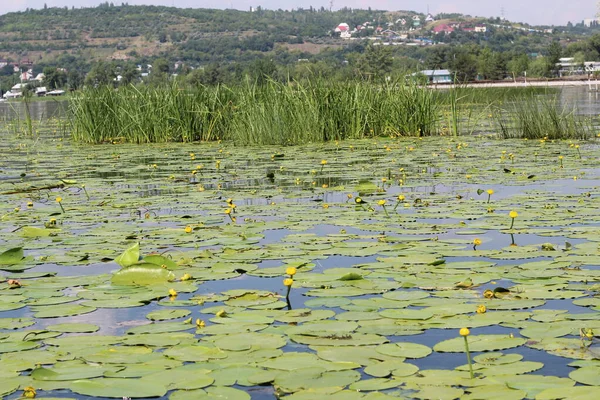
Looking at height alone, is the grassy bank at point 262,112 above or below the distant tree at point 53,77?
below

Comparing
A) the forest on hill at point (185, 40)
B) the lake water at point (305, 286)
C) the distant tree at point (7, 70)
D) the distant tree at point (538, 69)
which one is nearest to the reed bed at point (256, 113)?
the lake water at point (305, 286)

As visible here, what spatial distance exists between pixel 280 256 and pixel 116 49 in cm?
14047

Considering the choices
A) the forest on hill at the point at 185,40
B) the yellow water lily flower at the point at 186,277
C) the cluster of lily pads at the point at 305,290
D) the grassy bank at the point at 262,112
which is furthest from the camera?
the forest on hill at the point at 185,40

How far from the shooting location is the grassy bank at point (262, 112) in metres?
12.0

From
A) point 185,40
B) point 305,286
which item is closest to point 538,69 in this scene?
point 305,286

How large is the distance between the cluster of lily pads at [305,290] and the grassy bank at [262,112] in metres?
4.48

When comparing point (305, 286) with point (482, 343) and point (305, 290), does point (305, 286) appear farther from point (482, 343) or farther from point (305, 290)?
point (482, 343)

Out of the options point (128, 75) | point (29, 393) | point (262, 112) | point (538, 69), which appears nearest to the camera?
point (29, 393)

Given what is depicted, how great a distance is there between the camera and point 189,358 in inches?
110

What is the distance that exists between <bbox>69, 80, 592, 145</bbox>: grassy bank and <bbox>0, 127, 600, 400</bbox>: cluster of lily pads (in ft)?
14.7

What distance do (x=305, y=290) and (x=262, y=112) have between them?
27.1 ft

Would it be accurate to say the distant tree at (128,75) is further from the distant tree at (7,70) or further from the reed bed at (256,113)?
the distant tree at (7,70)

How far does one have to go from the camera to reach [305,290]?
12.3ft

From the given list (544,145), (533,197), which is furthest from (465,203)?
(544,145)
